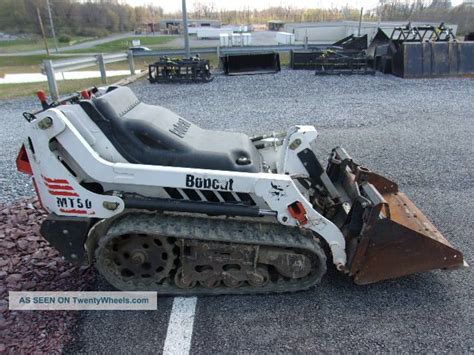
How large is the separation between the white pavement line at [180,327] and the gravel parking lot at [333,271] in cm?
5

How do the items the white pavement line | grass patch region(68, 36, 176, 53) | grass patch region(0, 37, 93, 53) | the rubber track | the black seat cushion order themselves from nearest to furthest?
1. the white pavement line
2. the rubber track
3. the black seat cushion
4. grass patch region(68, 36, 176, 53)
5. grass patch region(0, 37, 93, 53)

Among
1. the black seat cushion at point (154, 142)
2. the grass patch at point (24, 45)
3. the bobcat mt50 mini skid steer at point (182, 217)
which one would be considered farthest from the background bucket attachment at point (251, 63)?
the grass patch at point (24, 45)

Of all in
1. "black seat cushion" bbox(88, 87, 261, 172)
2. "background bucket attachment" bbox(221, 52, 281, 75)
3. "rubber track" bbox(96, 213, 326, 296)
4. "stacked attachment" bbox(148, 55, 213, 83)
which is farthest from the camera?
"background bucket attachment" bbox(221, 52, 281, 75)

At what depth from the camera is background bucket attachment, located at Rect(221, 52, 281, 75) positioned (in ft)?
51.8

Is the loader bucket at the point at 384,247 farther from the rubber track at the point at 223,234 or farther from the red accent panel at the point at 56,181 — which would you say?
the red accent panel at the point at 56,181

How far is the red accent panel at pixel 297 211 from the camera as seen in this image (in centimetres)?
298

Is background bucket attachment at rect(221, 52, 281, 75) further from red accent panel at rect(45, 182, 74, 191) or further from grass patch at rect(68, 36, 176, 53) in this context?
grass patch at rect(68, 36, 176, 53)

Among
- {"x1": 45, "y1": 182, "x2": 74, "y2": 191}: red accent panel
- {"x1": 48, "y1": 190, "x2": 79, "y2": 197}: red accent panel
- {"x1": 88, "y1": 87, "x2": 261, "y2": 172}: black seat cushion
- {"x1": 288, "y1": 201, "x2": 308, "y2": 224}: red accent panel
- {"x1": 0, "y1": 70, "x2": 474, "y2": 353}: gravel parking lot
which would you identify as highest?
{"x1": 88, "y1": 87, "x2": 261, "y2": 172}: black seat cushion

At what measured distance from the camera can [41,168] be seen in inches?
118

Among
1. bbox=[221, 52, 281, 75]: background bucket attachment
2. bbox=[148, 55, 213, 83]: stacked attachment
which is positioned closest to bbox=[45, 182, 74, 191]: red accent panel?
bbox=[148, 55, 213, 83]: stacked attachment

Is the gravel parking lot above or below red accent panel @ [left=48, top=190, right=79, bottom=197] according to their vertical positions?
below

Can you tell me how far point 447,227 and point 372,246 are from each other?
180 cm

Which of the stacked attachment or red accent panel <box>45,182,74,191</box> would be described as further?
the stacked attachment

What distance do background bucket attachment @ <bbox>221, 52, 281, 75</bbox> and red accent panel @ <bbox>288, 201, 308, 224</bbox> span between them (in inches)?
529
